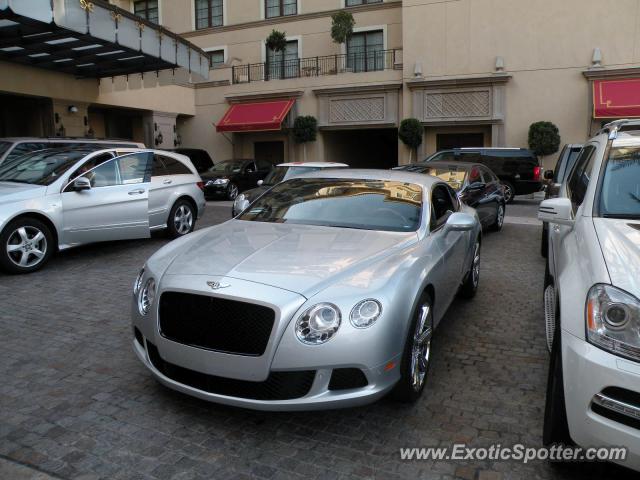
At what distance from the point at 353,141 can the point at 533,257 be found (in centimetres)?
1929

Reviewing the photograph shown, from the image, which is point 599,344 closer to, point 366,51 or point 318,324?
point 318,324

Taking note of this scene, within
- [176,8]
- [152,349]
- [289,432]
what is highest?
[176,8]

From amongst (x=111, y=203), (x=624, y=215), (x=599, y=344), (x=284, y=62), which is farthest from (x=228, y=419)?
(x=284, y=62)

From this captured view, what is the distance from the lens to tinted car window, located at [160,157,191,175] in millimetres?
9137

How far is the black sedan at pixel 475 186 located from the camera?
8891 mm

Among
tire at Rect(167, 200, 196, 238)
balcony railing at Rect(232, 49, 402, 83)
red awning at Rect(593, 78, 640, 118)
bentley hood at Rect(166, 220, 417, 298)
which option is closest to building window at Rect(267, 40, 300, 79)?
balcony railing at Rect(232, 49, 402, 83)

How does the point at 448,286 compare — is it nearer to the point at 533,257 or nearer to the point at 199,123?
the point at 533,257

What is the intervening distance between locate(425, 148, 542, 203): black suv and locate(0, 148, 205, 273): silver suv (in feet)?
32.5

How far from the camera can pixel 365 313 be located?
298 centimetres

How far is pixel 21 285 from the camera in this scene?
6.34 metres

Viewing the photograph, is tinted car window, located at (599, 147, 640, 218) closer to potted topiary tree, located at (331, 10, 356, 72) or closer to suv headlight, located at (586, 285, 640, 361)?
suv headlight, located at (586, 285, 640, 361)

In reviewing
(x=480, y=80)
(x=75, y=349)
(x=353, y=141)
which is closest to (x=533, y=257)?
(x=75, y=349)

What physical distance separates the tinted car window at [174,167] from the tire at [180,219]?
1.75 ft

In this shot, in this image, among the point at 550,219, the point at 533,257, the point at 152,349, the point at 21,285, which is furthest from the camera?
the point at 533,257
